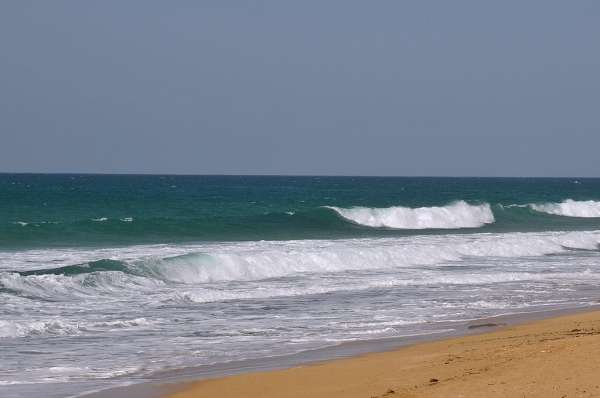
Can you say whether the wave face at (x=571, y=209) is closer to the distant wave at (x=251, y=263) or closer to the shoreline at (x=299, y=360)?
the distant wave at (x=251, y=263)

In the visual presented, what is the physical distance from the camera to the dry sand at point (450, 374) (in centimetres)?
880

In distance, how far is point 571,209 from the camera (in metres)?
63.7

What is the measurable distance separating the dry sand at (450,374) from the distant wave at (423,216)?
121 ft

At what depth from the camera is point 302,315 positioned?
53.7 ft

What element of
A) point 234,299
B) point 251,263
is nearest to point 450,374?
point 234,299

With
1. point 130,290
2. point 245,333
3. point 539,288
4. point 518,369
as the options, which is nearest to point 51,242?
point 130,290

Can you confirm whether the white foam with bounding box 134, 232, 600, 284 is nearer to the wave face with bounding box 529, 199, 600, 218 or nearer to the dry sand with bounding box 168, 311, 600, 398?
the dry sand with bounding box 168, 311, 600, 398

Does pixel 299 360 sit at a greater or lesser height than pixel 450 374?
lesser

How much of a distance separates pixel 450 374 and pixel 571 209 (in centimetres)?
5602

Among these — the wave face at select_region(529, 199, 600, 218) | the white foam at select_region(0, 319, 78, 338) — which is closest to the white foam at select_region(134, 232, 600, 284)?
the white foam at select_region(0, 319, 78, 338)

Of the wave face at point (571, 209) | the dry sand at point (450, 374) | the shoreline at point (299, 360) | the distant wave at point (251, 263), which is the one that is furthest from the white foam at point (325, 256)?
the wave face at point (571, 209)

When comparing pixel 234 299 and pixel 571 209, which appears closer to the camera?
pixel 234 299

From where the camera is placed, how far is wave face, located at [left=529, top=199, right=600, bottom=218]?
6217 cm

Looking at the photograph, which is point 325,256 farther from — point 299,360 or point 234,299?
point 299,360
